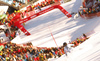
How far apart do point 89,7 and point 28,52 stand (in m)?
8.16

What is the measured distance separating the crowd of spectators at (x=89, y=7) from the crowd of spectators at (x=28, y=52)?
3005 millimetres

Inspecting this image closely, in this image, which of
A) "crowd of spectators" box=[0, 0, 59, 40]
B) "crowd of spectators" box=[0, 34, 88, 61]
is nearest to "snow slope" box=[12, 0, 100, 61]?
"crowd of spectators" box=[0, 34, 88, 61]

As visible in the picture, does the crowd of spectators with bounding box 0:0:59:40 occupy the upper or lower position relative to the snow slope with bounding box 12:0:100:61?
upper

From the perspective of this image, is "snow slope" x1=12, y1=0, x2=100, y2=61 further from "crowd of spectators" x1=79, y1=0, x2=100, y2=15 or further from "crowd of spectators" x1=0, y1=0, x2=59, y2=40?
"crowd of spectators" x1=0, y1=0, x2=59, y2=40

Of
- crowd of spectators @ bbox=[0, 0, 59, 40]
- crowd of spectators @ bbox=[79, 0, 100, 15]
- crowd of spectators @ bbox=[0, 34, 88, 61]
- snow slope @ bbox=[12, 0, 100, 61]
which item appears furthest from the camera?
crowd of spectators @ bbox=[0, 0, 59, 40]

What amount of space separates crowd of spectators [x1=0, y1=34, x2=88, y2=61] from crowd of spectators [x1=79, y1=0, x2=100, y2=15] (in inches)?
118

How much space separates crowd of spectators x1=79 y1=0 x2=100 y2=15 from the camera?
14.0 m

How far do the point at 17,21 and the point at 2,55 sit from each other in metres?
5.07

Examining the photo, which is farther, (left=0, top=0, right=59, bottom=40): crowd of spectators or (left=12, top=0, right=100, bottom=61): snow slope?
(left=0, top=0, right=59, bottom=40): crowd of spectators

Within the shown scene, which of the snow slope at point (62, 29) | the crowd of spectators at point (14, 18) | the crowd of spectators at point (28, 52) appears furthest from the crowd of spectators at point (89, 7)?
the crowd of spectators at point (14, 18)

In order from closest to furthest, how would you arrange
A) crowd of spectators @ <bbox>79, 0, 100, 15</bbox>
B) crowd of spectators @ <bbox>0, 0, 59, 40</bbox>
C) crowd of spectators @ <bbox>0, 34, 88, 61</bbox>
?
crowd of spectators @ <bbox>0, 34, 88, 61</bbox> < crowd of spectators @ <bbox>79, 0, 100, 15</bbox> < crowd of spectators @ <bbox>0, 0, 59, 40</bbox>

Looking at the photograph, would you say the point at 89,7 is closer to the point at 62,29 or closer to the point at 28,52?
the point at 62,29

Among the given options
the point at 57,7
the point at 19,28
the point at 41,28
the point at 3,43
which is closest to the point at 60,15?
the point at 57,7

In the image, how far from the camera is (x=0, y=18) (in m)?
17.7
